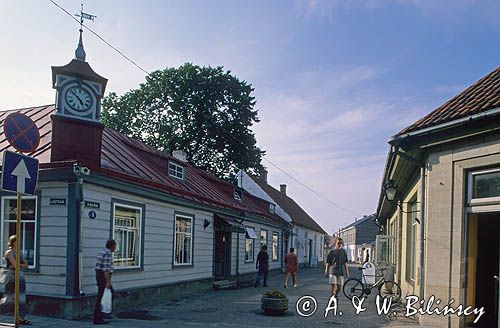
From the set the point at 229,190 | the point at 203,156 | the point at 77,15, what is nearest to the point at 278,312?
the point at 77,15

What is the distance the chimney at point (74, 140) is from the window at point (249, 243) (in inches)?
491

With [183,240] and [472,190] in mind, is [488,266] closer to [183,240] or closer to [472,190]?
[472,190]

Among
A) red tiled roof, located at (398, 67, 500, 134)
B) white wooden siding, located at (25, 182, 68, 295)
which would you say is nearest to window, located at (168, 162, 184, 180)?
white wooden siding, located at (25, 182, 68, 295)

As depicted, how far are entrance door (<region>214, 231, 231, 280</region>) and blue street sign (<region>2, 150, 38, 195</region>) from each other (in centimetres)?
1445

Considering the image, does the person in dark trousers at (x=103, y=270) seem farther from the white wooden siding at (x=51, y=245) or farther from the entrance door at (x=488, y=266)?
the entrance door at (x=488, y=266)

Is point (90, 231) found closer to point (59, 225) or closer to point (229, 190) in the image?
point (59, 225)

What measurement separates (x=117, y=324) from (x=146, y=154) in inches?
302

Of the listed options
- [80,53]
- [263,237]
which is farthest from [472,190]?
[263,237]

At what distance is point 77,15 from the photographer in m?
12.4

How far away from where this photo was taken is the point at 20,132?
23.1ft

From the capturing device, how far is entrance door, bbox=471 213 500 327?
9164mm

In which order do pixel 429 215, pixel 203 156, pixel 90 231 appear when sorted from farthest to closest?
pixel 203 156 → pixel 90 231 → pixel 429 215

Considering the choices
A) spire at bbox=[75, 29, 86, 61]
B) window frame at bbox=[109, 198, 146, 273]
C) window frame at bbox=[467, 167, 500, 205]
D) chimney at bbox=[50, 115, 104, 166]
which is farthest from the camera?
spire at bbox=[75, 29, 86, 61]

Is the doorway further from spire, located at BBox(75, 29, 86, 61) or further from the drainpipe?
spire, located at BBox(75, 29, 86, 61)
